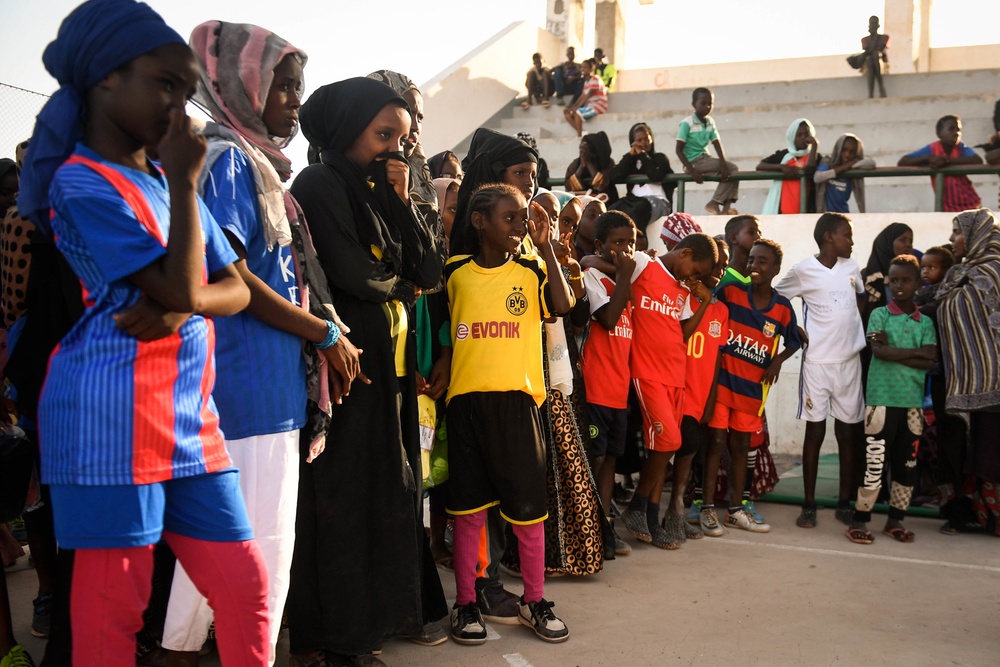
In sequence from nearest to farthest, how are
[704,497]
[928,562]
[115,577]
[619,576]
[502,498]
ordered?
[115,577]
[502,498]
[619,576]
[928,562]
[704,497]

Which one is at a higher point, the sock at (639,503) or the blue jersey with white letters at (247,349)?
the blue jersey with white letters at (247,349)

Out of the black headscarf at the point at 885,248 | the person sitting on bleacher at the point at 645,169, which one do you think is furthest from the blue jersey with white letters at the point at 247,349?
the person sitting on bleacher at the point at 645,169

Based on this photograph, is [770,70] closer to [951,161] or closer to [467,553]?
[951,161]

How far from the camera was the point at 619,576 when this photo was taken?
4.57 metres

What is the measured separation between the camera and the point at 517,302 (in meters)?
3.77

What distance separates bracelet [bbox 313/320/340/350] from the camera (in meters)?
2.70

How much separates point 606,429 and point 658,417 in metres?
0.30

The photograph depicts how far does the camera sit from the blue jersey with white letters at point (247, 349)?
253 cm

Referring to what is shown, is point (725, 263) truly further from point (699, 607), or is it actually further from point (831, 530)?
point (699, 607)

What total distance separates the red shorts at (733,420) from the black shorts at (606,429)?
92cm

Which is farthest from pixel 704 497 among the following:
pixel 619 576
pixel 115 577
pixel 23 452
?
pixel 115 577

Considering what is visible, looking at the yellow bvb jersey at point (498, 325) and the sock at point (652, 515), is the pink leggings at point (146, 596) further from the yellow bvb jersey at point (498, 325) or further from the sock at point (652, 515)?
the sock at point (652, 515)

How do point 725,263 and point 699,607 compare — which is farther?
point 725,263

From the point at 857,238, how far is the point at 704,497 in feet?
12.8
